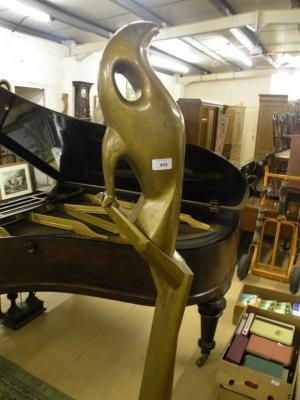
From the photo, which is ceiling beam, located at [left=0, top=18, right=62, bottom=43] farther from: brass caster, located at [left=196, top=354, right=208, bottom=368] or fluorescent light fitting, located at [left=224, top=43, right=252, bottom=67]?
brass caster, located at [left=196, top=354, right=208, bottom=368]

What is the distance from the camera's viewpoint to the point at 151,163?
70 centimetres

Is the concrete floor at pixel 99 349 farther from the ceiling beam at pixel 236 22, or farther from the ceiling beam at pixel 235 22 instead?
the ceiling beam at pixel 236 22

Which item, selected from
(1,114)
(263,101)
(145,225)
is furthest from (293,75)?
(145,225)

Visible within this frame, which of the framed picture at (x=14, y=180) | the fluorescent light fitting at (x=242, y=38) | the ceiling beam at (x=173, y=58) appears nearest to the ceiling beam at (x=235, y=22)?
the fluorescent light fitting at (x=242, y=38)

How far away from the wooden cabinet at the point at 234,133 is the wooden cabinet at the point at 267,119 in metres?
1.08

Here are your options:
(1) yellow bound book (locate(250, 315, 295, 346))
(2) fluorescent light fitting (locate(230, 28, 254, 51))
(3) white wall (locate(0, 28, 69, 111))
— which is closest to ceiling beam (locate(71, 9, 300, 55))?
(2) fluorescent light fitting (locate(230, 28, 254, 51))

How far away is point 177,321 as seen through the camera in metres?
0.78

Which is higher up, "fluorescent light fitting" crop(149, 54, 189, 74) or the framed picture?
"fluorescent light fitting" crop(149, 54, 189, 74)

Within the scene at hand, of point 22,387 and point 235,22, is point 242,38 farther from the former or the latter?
point 22,387

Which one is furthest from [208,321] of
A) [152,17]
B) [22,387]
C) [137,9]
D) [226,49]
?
[226,49]

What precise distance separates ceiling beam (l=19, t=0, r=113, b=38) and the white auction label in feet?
12.4

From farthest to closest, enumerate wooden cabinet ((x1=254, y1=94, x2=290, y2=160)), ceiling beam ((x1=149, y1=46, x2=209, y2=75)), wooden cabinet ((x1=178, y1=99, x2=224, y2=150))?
ceiling beam ((x1=149, y1=46, x2=209, y2=75))
wooden cabinet ((x1=254, y1=94, x2=290, y2=160))
wooden cabinet ((x1=178, y1=99, x2=224, y2=150))

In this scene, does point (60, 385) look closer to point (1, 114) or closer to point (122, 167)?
point (122, 167)

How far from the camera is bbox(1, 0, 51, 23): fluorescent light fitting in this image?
3.46 metres
